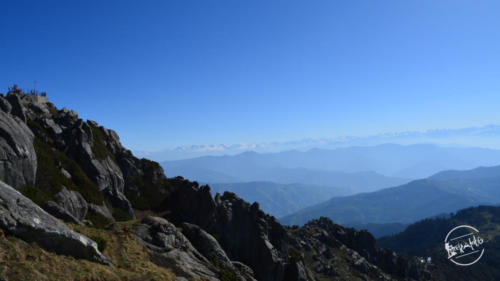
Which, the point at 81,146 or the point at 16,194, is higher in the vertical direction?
the point at 81,146

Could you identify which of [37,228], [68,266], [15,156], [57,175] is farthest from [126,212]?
[68,266]

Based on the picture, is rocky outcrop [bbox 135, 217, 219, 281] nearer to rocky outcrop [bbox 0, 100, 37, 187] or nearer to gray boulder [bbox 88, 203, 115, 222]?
rocky outcrop [bbox 0, 100, 37, 187]

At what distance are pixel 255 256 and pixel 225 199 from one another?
86.4 feet

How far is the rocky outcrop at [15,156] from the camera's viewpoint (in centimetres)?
4591

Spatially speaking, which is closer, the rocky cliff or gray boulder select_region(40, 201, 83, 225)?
the rocky cliff

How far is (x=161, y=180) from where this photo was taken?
111312 millimetres

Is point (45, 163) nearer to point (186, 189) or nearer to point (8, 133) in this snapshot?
point (8, 133)

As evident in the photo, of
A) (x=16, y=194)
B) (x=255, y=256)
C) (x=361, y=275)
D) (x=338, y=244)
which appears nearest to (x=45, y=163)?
(x=16, y=194)

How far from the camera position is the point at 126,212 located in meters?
85.8

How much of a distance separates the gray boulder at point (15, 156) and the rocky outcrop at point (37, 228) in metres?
30.6

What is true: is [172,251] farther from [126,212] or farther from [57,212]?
[126,212]

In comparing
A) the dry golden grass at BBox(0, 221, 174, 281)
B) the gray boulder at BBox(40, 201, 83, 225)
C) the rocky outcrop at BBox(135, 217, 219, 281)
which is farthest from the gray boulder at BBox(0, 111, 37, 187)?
the dry golden grass at BBox(0, 221, 174, 281)

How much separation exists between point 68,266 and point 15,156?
39610 mm

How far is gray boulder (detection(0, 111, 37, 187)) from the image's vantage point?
45906 millimetres
